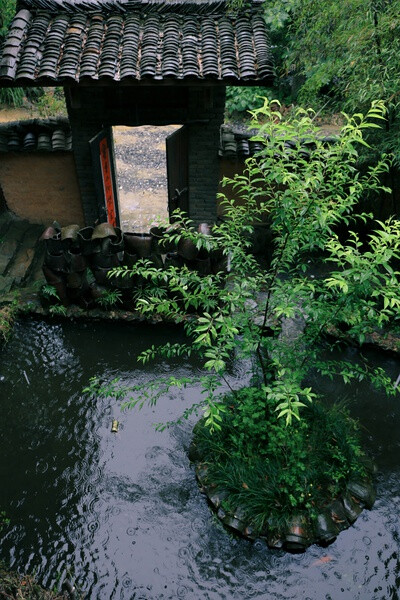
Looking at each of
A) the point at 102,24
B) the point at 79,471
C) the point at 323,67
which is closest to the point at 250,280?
the point at 79,471

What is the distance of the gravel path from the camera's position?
11.8 meters

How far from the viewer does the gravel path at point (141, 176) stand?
11.8m

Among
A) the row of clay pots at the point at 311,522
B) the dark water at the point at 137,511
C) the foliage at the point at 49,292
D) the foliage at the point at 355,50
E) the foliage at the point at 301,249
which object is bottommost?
the dark water at the point at 137,511

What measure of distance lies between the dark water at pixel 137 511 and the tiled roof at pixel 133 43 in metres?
4.50

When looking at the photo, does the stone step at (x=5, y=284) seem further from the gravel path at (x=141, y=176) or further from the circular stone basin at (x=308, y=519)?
the circular stone basin at (x=308, y=519)

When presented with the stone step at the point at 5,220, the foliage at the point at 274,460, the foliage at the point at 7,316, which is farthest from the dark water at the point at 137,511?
the stone step at the point at 5,220

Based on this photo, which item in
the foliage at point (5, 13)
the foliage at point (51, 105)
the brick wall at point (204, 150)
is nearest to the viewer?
the brick wall at point (204, 150)

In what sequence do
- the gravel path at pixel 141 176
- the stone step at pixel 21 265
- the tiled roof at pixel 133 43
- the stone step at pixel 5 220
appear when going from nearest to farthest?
the tiled roof at pixel 133 43 → the stone step at pixel 21 265 → the stone step at pixel 5 220 → the gravel path at pixel 141 176

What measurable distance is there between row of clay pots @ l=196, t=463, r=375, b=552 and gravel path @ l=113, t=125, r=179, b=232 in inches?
278

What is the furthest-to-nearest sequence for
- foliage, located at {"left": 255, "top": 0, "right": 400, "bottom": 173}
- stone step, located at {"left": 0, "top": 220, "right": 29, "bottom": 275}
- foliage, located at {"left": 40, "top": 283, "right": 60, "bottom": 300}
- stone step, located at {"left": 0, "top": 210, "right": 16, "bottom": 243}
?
1. stone step, located at {"left": 0, "top": 210, "right": 16, "bottom": 243}
2. stone step, located at {"left": 0, "top": 220, "right": 29, "bottom": 275}
3. foliage, located at {"left": 40, "top": 283, "right": 60, "bottom": 300}
4. foliage, located at {"left": 255, "top": 0, "right": 400, "bottom": 173}

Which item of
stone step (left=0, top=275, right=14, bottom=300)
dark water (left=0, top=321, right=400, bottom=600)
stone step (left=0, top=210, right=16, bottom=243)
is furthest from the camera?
stone step (left=0, top=210, right=16, bottom=243)

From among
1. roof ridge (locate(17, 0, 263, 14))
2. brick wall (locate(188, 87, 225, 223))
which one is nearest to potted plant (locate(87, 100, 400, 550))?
brick wall (locate(188, 87, 225, 223))

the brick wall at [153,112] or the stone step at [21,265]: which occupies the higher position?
the brick wall at [153,112]

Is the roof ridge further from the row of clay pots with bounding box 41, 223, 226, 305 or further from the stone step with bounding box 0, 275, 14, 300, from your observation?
the stone step with bounding box 0, 275, 14, 300
